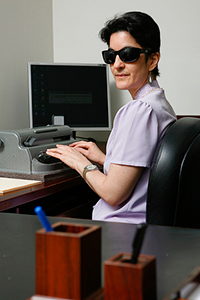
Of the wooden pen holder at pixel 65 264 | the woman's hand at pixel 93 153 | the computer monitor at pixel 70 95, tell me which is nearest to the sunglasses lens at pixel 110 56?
the woman's hand at pixel 93 153

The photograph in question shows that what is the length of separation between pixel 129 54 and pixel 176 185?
1.90ft

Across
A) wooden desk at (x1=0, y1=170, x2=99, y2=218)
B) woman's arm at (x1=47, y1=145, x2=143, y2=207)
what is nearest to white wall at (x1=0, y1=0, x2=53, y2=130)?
wooden desk at (x1=0, y1=170, x2=99, y2=218)

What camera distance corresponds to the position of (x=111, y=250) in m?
0.80

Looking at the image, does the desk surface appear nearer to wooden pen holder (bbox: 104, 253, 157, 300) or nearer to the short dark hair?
wooden pen holder (bbox: 104, 253, 157, 300)

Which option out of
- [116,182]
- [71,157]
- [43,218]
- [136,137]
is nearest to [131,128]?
[136,137]

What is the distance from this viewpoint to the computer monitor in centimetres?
259

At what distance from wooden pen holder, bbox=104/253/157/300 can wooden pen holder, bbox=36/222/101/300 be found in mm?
31

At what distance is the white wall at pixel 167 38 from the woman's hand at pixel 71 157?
3.88ft

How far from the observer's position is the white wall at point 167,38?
2.66 meters

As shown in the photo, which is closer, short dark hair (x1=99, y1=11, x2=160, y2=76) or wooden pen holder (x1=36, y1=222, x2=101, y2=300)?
wooden pen holder (x1=36, y1=222, x2=101, y2=300)

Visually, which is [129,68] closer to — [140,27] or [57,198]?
[140,27]

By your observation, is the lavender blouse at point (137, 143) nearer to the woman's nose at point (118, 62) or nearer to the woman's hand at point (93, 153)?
the woman's nose at point (118, 62)

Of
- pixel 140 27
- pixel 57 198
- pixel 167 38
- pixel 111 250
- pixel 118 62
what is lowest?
pixel 57 198

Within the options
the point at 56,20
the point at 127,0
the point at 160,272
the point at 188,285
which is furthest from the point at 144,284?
the point at 56,20
